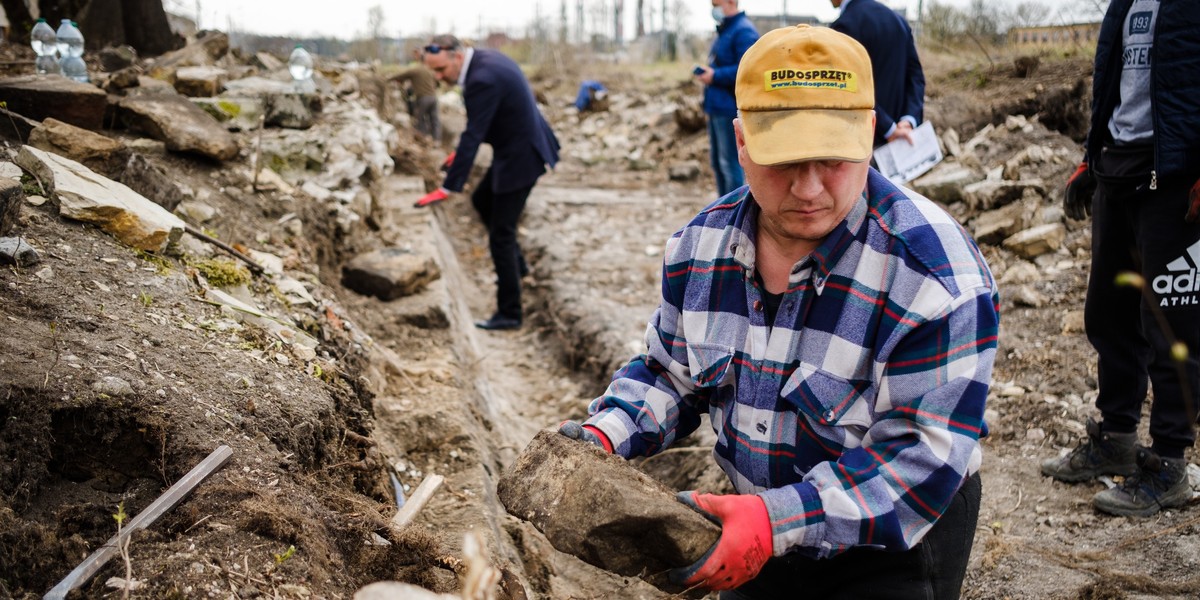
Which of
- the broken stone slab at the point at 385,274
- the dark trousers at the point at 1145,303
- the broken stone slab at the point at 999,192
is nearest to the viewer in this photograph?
the dark trousers at the point at 1145,303

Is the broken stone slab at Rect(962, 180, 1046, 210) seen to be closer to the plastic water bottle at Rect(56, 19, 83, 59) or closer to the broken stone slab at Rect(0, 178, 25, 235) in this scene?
the broken stone slab at Rect(0, 178, 25, 235)

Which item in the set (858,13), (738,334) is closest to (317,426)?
(738,334)

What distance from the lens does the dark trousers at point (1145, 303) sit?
264cm

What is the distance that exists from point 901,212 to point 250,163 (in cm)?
463

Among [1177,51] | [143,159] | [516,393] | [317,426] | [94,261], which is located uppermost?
[1177,51]

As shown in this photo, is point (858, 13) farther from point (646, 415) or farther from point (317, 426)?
point (317, 426)

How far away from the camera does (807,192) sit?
5.17ft

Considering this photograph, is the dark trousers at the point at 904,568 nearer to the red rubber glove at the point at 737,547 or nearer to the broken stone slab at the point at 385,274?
the red rubber glove at the point at 737,547

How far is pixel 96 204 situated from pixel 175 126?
1.92 metres

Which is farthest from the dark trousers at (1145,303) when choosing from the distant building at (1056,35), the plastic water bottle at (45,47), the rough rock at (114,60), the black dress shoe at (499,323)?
the distant building at (1056,35)

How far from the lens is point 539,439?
187cm

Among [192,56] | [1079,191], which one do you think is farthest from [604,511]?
[192,56]

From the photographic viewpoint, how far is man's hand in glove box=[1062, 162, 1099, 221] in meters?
3.23

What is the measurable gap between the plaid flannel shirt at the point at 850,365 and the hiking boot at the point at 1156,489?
5.01ft
